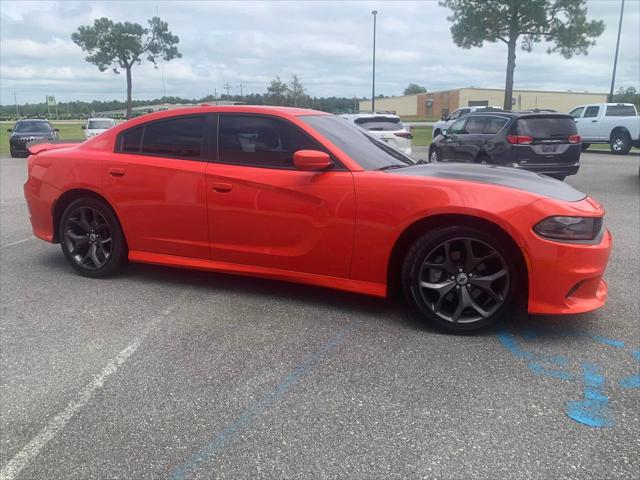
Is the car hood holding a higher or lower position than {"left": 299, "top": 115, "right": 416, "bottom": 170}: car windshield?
lower

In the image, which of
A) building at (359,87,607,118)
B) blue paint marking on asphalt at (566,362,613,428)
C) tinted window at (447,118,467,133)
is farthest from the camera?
building at (359,87,607,118)

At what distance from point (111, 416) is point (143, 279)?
230 cm

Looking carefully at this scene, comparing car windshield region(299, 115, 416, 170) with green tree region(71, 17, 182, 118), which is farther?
green tree region(71, 17, 182, 118)

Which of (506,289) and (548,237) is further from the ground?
(548,237)

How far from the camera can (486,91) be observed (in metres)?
83.3

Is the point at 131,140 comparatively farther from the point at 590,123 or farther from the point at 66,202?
the point at 590,123

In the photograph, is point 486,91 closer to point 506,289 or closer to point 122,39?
point 122,39

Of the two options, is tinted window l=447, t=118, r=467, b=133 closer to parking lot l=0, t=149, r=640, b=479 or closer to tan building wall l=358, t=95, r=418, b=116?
parking lot l=0, t=149, r=640, b=479

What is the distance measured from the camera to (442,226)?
3.55 meters

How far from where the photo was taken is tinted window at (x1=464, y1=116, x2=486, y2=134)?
11.7 metres

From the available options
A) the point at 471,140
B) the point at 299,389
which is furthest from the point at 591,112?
the point at 299,389

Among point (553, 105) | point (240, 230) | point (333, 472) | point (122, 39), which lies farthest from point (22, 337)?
point (553, 105)

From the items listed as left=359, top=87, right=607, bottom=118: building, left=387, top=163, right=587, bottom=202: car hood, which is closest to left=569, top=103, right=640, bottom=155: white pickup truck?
left=387, top=163, right=587, bottom=202: car hood

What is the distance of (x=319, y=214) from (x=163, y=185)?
4.55 ft
